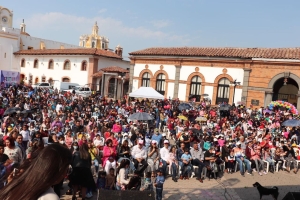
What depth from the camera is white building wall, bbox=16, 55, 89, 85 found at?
35669mm

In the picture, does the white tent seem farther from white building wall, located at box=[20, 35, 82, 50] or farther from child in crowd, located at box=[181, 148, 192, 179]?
white building wall, located at box=[20, 35, 82, 50]

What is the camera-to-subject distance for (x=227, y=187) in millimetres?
8930

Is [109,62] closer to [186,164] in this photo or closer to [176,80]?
[176,80]

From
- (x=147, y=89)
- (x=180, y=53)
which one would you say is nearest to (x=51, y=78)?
(x=180, y=53)

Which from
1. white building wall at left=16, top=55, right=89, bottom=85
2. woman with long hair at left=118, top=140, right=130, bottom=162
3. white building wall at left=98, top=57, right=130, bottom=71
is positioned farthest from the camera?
white building wall at left=98, top=57, right=130, bottom=71

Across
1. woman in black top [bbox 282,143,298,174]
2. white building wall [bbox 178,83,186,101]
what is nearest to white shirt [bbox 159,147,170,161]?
woman in black top [bbox 282,143,298,174]

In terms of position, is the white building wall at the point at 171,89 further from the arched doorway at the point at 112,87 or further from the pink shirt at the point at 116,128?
the pink shirt at the point at 116,128

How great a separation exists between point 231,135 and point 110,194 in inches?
398

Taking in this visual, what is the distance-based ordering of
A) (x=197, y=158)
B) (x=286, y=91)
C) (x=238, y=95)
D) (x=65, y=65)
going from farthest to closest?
(x=65, y=65), (x=286, y=91), (x=238, y=95), (x=197, y=158)

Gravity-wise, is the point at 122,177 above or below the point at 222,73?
below

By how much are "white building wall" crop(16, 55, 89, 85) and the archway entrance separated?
21694mm

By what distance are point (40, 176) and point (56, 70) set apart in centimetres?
3861

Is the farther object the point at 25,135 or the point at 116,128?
the point at 116,128

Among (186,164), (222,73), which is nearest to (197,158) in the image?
(186,164)
